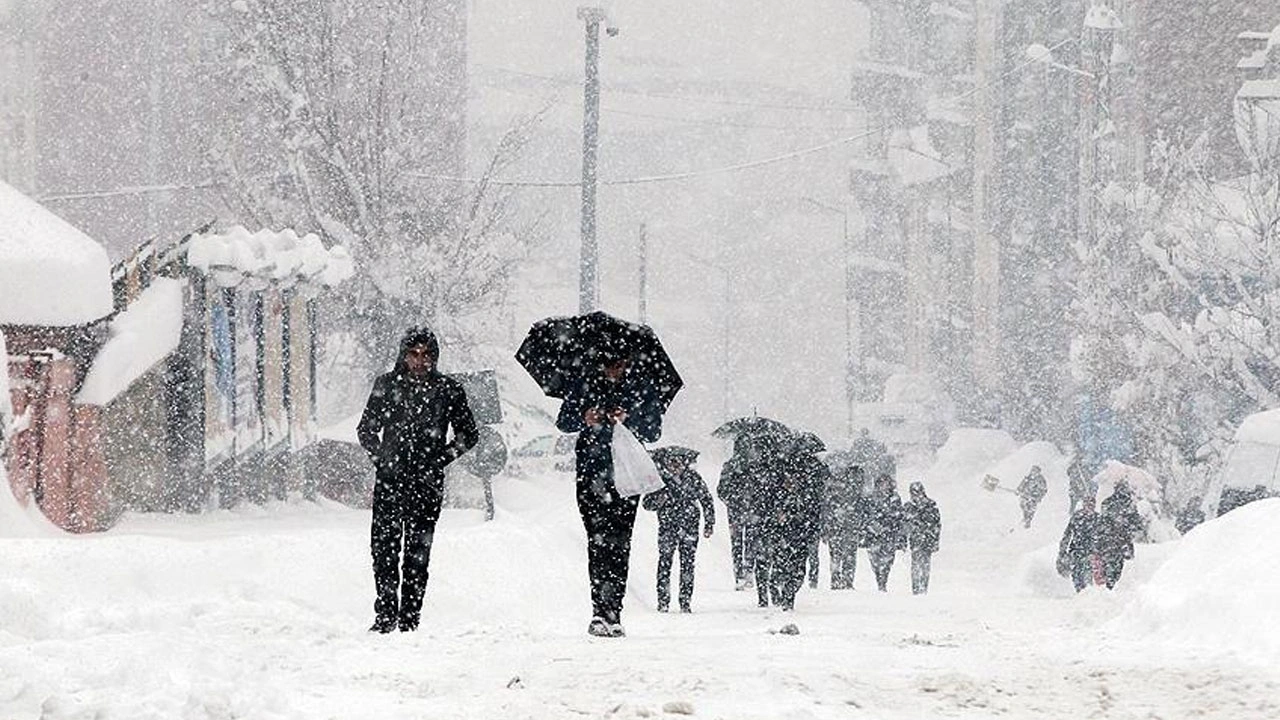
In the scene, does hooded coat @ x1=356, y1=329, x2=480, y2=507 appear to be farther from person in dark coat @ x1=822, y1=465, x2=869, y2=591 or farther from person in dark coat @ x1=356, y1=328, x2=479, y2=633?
person in dark coat @ x1=822, y1=465, x2=869, y2=591

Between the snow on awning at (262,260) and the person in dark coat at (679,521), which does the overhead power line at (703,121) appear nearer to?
the snow on awning at (262,260)

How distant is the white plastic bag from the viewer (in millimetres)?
8477

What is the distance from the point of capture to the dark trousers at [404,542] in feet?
28.6

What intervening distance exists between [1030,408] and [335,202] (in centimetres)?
2196

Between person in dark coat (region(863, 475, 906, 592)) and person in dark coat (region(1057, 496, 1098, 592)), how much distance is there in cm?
165

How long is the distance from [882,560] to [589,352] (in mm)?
10864

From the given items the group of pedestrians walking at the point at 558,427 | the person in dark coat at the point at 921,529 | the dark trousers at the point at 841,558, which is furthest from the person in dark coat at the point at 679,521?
the person in dark coat at the point at 921,529

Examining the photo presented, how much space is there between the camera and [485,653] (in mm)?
7441

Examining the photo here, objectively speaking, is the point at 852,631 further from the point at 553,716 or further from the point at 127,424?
the point at 127,424

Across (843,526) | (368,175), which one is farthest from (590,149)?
(843,526)

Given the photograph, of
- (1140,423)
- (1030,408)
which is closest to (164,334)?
(1140,423)

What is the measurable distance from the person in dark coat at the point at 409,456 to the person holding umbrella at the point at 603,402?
0.49 metres

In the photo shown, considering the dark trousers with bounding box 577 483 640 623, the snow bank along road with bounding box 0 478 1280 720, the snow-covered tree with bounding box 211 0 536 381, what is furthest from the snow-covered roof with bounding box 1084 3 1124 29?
the dark trousers with bounding box 577 483 640 623

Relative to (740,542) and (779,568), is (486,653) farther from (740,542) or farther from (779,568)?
(740,542)
